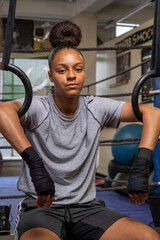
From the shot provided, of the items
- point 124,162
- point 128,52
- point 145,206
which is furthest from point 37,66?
point 145,206

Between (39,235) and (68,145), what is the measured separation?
30 cm

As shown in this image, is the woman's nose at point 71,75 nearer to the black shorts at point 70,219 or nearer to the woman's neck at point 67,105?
the woman's neck at point 67,105

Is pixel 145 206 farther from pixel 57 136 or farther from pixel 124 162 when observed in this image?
pixel 57 136

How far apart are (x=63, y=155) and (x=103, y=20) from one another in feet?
18.7

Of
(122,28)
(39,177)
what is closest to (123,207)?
(39,177)

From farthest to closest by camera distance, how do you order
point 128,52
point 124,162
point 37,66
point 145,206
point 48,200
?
point 37,66 → point 128,52 → point 124,162 → point 145,206 → point 48,200

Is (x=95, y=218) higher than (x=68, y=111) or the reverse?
the reverse

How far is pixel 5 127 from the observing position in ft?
3.19

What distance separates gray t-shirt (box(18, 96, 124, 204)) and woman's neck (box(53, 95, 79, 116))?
1 cm

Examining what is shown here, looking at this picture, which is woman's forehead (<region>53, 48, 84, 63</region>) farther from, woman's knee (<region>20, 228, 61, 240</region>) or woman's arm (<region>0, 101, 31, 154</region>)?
woman's knee (<region>20, 228, 61, 240</region>)

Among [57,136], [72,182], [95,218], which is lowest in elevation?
[95,218]

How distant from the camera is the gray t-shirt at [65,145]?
1107 millimetres

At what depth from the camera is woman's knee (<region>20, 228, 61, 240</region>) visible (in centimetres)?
95

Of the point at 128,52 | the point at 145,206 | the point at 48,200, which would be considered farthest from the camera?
the point at 128,52
